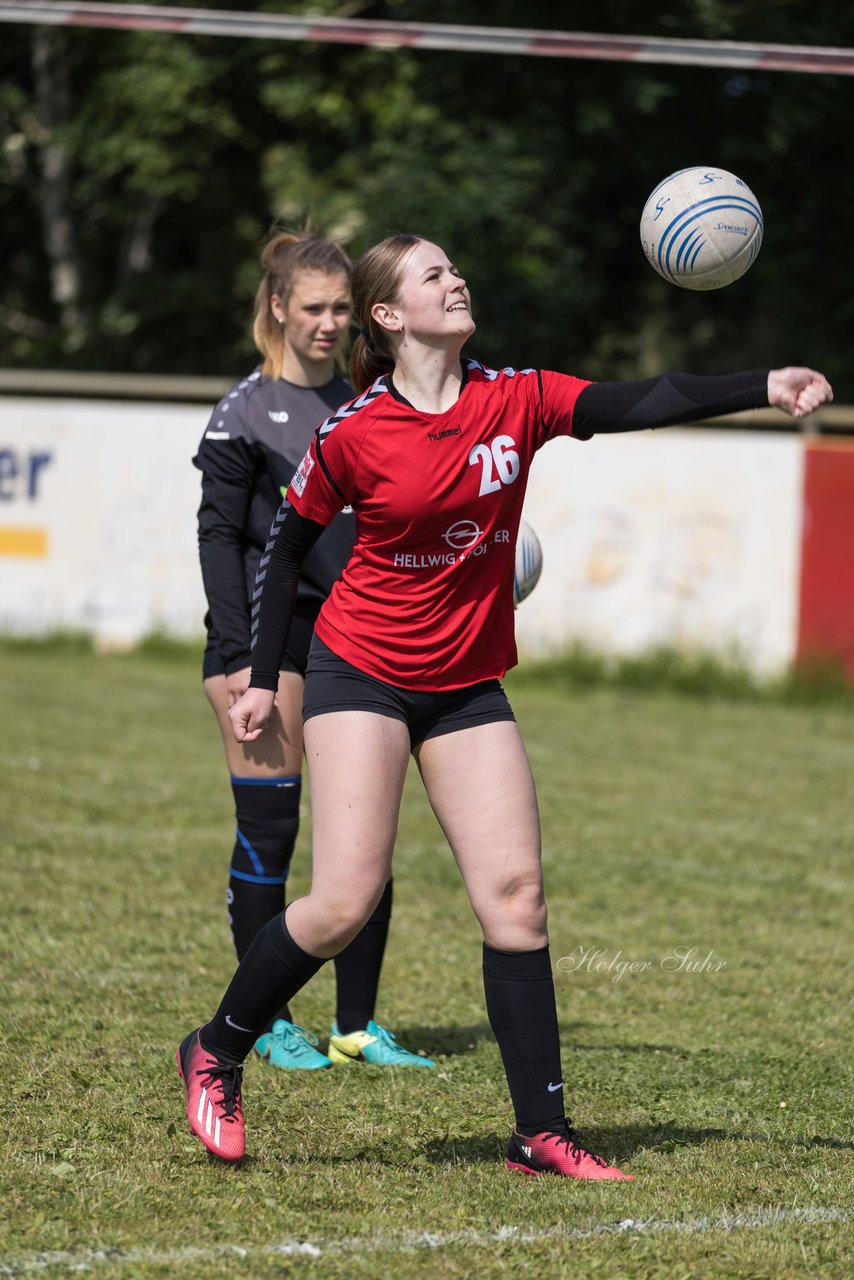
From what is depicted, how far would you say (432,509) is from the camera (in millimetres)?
4035

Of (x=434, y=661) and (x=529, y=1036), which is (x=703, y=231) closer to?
(x=434, y=661)

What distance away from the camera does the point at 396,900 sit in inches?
288

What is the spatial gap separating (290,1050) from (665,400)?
7.57ft

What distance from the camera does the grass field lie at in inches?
145

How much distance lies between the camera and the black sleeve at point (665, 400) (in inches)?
156

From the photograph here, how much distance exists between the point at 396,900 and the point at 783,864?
2011 millimetres

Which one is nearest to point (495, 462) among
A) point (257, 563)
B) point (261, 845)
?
point (257, 563)

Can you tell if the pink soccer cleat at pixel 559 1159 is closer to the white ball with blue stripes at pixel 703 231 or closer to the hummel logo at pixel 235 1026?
the hummel logo at pixel 235 1026

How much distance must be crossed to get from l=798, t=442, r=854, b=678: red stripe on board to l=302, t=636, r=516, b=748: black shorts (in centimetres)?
1078

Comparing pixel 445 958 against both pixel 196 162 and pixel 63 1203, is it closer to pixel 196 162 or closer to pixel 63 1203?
pixel 63 1203

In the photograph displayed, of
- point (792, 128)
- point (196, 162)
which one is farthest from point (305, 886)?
point (196, 162)

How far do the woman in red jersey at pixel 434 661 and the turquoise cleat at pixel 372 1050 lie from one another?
963 mm

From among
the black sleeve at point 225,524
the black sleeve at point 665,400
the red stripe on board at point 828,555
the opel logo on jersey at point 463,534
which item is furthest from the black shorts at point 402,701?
the red stripe on board at point 828,555

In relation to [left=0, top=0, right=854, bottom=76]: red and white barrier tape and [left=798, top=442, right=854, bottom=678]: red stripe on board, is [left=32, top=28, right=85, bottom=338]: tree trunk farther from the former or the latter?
[left=0, top=0, right=854, bottom=76]: red and white barrier tape
